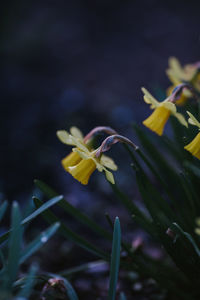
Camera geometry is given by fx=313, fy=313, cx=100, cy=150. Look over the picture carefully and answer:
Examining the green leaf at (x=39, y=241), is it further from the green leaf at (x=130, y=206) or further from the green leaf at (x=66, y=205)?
the green leaf at (x=130, y=206)

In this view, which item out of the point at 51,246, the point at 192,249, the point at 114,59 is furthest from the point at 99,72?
the point at 192,249

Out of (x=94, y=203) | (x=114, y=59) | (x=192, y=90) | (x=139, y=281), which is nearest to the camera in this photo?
(x=192, y=90)

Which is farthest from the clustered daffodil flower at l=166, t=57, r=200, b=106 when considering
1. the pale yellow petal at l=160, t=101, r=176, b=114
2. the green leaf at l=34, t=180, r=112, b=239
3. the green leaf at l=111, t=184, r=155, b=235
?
the green leaf at l=34, t=180, r=112, b=239

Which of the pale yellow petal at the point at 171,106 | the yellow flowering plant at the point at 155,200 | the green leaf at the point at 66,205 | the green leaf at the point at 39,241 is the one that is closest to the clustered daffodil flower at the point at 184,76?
the yellow flowering plant at the point at 155,200

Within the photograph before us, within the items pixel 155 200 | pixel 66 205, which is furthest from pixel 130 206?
pixel 66 205

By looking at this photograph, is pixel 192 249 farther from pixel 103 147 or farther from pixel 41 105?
pixel 41 105

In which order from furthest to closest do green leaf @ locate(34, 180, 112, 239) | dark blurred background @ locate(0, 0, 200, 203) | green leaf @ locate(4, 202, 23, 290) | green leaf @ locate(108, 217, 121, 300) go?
dark blurred background @ locate(0, 0, 200, 203), green leaf @ locate(34, 180, 112, 239), green leaf @ locate(108, 217, 121, 300), green leaf @ locate(4, 202, 23, 290)

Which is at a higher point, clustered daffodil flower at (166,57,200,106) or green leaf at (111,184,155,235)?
clustered daffodil flower at (166,57,200,106)

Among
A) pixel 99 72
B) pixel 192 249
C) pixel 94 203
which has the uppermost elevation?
pixel 99 72

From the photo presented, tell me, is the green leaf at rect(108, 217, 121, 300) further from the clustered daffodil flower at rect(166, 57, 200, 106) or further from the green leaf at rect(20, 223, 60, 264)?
the clustered daffodil flower at rect(166, 57, 200, 106)
